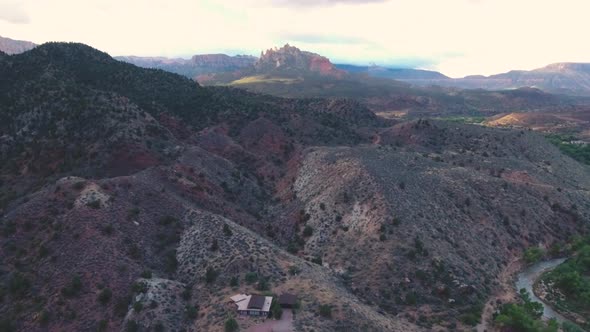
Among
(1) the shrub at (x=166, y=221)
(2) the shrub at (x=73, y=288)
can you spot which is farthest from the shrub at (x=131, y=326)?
(1) the shrub at (x=166, y=221)

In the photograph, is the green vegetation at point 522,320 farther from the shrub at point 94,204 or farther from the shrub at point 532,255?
the shrub at point 94,204

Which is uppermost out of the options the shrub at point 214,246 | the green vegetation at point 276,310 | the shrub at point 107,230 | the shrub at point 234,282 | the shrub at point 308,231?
the shrub at point 107,230

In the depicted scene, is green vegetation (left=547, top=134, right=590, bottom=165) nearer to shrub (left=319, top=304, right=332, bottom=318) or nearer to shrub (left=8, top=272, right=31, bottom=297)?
shrub (left=319, top=304, right=332, bottom=318)

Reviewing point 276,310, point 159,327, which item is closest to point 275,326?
point 276,310

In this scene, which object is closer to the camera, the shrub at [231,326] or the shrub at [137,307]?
the shrub at [231,326]

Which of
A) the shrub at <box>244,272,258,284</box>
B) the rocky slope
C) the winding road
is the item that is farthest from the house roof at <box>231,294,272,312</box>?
the winding road

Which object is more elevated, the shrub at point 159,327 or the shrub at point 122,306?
the shrub at point 122,306
